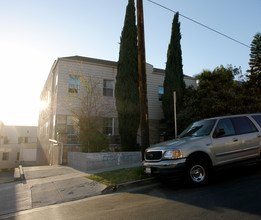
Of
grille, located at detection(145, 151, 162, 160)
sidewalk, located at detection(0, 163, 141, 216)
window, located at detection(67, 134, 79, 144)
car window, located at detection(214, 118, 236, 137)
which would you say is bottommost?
sidewalk, located at detection(0, 163, 141, 216)

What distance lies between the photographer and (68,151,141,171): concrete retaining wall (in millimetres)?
10172

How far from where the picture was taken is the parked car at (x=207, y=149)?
559 centimetres

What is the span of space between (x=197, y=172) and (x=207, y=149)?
656 millimetres

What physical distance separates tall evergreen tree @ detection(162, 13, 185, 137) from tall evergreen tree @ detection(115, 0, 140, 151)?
10.4ft

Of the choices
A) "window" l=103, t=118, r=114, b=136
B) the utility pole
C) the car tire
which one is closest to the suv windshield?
the car tire

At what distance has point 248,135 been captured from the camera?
6398 millimetres

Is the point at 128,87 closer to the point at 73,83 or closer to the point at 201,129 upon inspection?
the point at 73,83

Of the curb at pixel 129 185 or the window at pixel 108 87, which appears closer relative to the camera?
the curb at pixel 129 185

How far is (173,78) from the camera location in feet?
55.3

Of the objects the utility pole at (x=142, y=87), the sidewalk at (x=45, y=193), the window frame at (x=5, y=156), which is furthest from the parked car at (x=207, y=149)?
the window frame at (x=5, y=156)

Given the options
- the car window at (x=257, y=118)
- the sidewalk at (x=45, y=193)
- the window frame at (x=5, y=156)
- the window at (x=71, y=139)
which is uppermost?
the car window at (x=257, y=118)

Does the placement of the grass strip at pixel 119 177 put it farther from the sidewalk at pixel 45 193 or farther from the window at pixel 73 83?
the window at pixel 73 83

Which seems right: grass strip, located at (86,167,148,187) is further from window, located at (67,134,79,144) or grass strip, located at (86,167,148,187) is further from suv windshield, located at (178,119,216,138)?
window, located at (67,134,79,144)

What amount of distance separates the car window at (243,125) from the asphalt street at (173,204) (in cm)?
131
